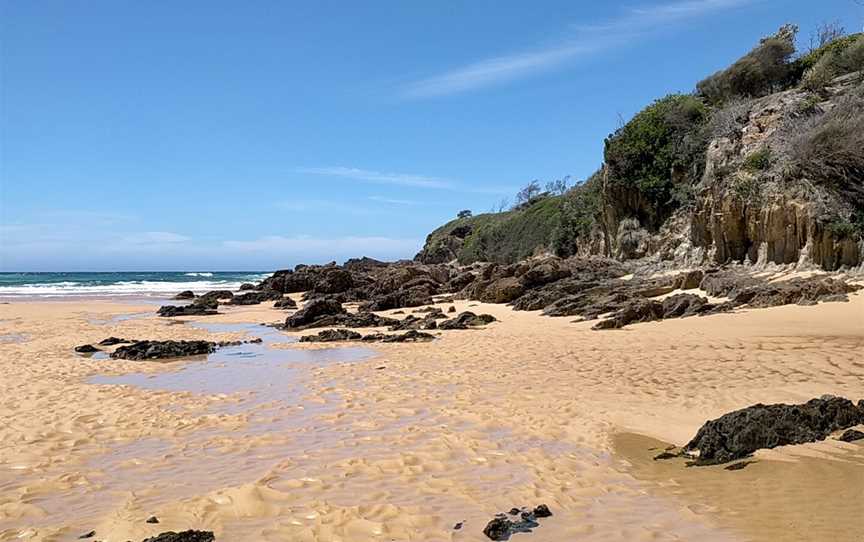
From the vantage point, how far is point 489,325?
53.9 ft

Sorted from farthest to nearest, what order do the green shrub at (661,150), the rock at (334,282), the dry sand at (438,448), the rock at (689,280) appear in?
the rock at (334,282), the green shrub at (661,150), the rock at (689,280), the dry sand at (438,448)

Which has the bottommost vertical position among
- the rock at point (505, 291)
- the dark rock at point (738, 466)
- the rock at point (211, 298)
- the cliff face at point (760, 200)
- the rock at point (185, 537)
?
the rock at point (185, 537)

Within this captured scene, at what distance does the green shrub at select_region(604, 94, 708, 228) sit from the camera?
84.8ft

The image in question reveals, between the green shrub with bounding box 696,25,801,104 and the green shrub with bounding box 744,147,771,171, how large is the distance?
745 centimetres

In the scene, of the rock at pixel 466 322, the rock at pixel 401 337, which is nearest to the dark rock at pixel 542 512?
the rock at pixel 401 337

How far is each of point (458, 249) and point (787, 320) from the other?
4956cm

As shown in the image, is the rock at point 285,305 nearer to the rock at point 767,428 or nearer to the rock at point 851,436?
the rock at point 767,428

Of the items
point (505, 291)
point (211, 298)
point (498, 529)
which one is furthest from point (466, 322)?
point (211, 298)

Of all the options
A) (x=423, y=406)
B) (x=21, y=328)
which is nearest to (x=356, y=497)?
(x=423, y=406)

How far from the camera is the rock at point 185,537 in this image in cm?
398

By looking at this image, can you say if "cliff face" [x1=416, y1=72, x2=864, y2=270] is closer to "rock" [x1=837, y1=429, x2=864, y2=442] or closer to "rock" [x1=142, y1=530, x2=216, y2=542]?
"rock" [x1=837, y1=429, x2=864, y2=442]

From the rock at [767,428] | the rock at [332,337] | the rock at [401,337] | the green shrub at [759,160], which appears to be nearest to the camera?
the rock at [767,428]

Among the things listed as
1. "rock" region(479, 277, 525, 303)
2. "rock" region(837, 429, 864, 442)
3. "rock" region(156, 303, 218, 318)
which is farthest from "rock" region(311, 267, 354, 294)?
"rock" region(837, 429, 864, 442)

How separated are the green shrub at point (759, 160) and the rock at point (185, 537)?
841 inches
